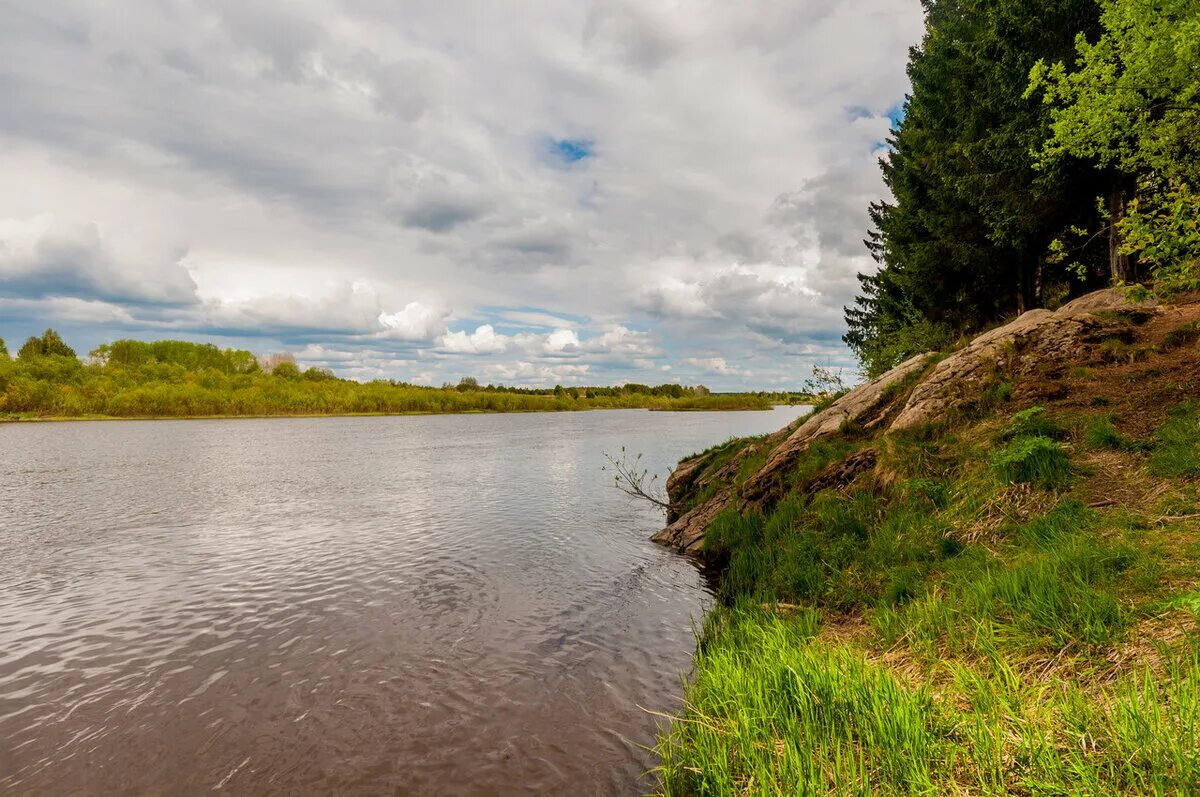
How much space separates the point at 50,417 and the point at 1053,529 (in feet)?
582

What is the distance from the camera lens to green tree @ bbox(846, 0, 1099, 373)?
60.8 ft

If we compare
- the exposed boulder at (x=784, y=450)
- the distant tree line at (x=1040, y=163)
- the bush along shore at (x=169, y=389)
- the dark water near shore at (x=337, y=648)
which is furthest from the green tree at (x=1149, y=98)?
the bush along shore at (x=169, y=389)

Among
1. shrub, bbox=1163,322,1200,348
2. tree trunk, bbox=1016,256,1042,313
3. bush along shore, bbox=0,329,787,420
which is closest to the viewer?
shrub, bbox=1163,322,1200,348

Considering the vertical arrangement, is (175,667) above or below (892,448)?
below

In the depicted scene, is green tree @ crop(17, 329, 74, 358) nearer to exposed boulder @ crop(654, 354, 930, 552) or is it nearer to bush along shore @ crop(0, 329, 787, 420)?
bush along shore @ crop(0, 329, 787, 420)

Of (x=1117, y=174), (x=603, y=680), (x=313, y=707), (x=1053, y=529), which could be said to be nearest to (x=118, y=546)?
(x=313, y=707)

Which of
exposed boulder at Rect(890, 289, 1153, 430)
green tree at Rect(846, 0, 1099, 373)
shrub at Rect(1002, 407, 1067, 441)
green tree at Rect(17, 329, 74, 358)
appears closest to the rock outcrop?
exposed boulder at Rect(890, 289, 1153, 430)

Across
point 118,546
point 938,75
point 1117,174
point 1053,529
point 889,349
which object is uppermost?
point 938,75

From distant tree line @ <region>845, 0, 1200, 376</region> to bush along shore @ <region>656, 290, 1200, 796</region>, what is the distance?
290 centimetres

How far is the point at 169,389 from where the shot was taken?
449ft

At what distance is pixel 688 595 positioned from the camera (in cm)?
1358

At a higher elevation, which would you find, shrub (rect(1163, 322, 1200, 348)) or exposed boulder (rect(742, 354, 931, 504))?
shrub (rect(1163, 322, 1200, 348))

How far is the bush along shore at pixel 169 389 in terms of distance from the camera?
12425 centimetres

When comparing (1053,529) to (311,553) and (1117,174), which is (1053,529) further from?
(311,553)
